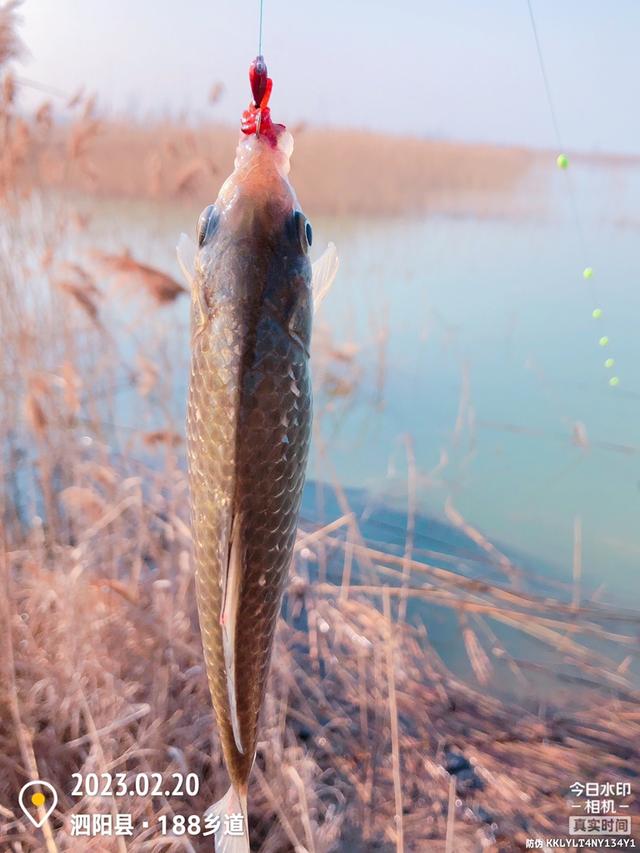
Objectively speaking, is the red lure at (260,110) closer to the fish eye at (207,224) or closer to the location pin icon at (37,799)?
the fish eye at (207,224)

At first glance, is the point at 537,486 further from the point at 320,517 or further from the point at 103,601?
the point at 103,601

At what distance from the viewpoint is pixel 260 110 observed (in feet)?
1.43

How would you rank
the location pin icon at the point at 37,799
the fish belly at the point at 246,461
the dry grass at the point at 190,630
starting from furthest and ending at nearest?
the dry grass at the point at 190,630, the location pin icon at the point at 37,799, the fish belly at the point at 246,461

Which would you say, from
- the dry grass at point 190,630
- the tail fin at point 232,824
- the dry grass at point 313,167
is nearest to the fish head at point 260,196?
the tail fin at point 232,824

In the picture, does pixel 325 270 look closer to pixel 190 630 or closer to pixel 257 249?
pixel 257 249

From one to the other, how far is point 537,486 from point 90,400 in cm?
105

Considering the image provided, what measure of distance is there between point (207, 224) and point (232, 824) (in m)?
0.49

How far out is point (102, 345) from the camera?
1.64 m

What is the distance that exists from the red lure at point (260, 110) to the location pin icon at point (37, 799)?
103 centimetres

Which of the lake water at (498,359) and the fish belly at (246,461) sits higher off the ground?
the lake water at (498,359)

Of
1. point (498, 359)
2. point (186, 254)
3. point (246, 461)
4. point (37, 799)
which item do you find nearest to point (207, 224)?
point (186, 254)

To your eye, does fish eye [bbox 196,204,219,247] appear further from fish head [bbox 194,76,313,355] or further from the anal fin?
the anal fin

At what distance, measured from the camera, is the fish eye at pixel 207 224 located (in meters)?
0.43

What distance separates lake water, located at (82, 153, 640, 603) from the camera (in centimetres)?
166
